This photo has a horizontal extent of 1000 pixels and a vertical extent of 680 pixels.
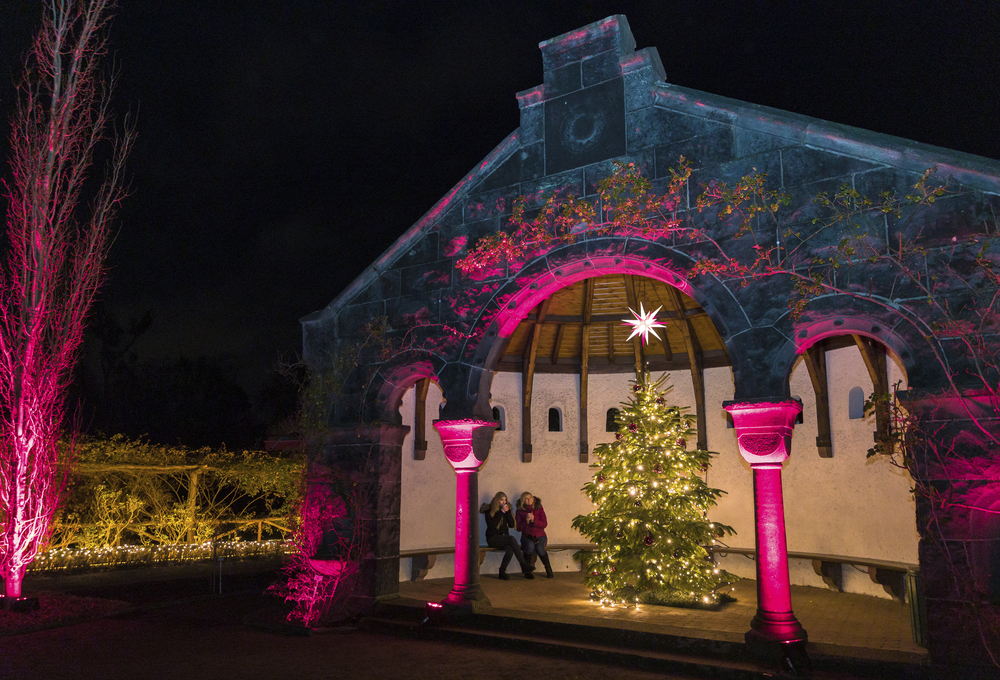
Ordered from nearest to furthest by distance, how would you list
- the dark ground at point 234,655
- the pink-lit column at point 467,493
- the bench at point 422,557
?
the dark ground at point 234,655
the pink-lit column at point 467,493
the bench at point 422,557

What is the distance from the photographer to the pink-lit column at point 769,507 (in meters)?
6.91

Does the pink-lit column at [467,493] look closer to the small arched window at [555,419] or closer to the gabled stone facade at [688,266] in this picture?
the gabled stone facade at [688,266]

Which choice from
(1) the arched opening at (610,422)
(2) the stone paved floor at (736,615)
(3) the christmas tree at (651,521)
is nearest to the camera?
(2) the stone paved floor at (736,615)

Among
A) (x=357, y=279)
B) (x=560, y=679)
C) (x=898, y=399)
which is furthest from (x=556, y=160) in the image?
(x=560, y=679)

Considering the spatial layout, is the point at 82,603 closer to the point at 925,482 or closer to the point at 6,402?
the point at 6,402

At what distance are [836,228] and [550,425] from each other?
27.6ft

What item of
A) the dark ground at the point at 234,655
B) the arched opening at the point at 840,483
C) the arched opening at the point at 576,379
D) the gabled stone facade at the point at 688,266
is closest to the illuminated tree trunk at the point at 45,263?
the dark ground at the point at 234,655

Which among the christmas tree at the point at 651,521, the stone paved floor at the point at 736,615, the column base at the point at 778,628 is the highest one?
the christmas tree at the point at 651,521

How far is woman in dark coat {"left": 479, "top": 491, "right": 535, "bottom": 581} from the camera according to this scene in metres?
12.4

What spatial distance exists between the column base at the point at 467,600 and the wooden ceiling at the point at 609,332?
5704mm

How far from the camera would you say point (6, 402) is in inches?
403

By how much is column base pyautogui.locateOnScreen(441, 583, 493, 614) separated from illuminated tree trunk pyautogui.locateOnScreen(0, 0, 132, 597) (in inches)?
234

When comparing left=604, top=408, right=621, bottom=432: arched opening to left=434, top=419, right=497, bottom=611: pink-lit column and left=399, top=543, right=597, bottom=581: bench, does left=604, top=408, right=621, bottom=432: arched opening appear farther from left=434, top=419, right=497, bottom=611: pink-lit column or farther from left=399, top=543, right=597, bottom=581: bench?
left=434, top=419, right=497, bottom=611: pink-lit column

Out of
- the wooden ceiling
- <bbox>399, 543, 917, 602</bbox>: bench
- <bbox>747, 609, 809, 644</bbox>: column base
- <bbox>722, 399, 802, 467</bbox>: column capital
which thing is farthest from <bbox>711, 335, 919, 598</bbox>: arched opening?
<bbox>747, 609, 809, 644</bbox>: column base
